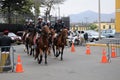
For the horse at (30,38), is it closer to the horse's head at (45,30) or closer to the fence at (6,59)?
the horse's head at (45,30)

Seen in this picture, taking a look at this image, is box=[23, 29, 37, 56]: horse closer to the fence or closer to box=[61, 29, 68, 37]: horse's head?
box=[61, 29, 68, 37]: horse's head

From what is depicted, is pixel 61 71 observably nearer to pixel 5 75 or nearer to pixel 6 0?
pixel 5 75

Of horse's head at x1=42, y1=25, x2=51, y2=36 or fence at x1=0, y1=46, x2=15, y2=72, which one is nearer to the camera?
fence at x1=0, y1=46, x2=15, y2=72

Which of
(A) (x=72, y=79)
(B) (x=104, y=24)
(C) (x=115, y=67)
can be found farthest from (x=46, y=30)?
(B) (x=104, y=24)

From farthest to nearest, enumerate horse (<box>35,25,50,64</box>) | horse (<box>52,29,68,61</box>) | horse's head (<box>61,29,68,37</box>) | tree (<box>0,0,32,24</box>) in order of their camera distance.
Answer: tree (<box>0,0,32,24</box>), horse (<box>52,29,68,61</box>), horse's head (<box>61,29,68,37</box>), horse (<box>35,25,50,64</box>)

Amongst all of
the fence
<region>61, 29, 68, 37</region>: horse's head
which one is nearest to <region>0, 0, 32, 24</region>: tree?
<region>61, 29, 68, 37</region>: horse's head

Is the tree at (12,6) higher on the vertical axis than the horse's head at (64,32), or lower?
higher

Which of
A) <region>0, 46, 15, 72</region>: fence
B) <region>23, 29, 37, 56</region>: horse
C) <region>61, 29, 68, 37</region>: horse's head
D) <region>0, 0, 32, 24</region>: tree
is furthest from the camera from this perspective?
<region>0, 0, 32, 24</region>: tree

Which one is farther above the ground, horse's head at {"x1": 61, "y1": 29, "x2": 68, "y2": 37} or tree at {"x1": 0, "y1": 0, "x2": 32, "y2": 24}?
tree at {"x1": 0, "y1": 0, "x2": 32, "y2": 24}

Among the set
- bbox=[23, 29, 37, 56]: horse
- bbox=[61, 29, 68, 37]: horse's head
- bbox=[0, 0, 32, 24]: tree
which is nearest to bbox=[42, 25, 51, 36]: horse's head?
bbox=[61, 29, 68, 37]: horse's head

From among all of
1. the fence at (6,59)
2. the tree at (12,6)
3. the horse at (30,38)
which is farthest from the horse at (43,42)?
the tree at (12,6)

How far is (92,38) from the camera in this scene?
5066 cm

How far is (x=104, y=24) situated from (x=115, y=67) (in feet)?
414

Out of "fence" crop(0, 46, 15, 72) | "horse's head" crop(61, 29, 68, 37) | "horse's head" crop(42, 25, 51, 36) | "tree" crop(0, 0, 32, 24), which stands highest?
"tree" crop(0, 0, 32, 24)
